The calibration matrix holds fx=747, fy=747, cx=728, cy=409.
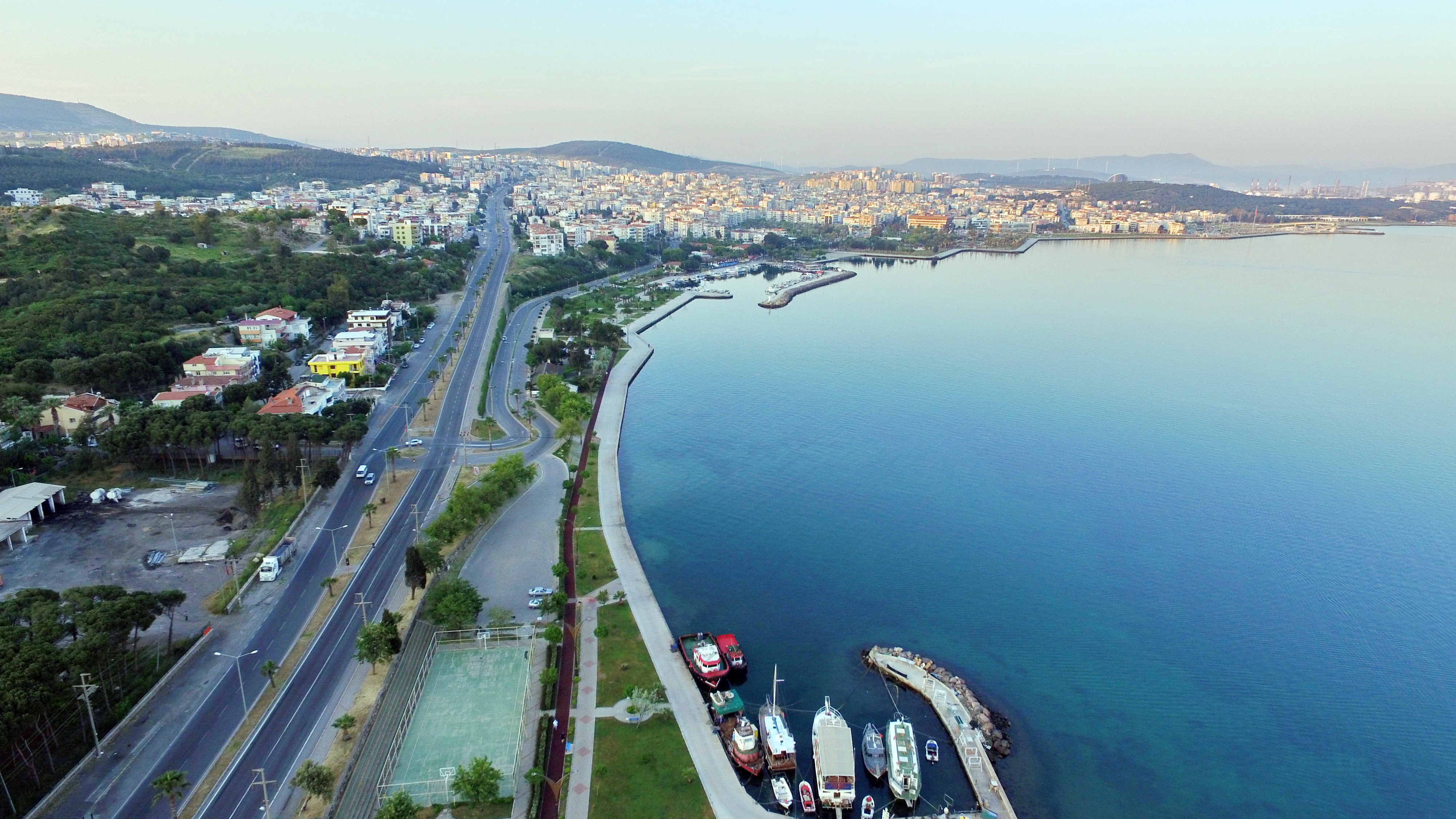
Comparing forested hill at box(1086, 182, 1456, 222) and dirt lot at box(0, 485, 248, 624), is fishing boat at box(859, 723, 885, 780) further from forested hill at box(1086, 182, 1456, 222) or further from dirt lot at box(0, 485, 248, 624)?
forested hill at box(1086, 182, 1456, 222)

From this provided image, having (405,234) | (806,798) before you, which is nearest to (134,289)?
(405,234)

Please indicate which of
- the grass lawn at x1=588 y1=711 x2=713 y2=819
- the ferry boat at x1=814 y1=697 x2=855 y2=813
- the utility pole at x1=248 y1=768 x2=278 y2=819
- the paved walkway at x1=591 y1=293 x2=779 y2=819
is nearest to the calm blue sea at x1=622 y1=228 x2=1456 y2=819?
the paved walkway at x1=591 y1=293 x2=779 y2=819

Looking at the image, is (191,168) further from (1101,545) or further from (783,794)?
(783,794)

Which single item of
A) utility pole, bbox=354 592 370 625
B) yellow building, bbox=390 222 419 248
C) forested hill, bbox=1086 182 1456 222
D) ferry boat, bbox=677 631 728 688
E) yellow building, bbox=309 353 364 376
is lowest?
ferry boat, bbox=677 631 728 688

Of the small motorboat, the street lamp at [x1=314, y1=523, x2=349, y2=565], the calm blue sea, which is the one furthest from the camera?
the street lamp at [x1=314, y1=523, x2=349, y2=565]

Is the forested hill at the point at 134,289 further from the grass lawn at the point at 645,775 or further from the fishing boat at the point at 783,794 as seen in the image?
the fishing boat at the point at 783,794

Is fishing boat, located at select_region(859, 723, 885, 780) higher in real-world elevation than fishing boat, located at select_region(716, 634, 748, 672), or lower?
lower
